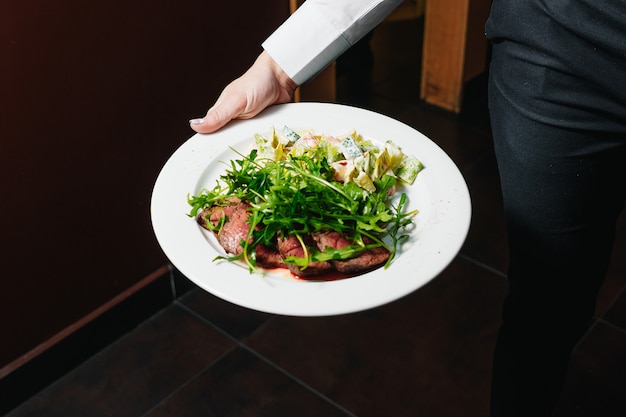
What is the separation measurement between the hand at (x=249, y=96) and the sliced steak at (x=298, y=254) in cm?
30

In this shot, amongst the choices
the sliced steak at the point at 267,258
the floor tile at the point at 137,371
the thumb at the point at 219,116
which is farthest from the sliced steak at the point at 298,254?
the floor tile at the point at 137,371

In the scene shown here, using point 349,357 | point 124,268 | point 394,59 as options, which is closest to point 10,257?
point 124,268

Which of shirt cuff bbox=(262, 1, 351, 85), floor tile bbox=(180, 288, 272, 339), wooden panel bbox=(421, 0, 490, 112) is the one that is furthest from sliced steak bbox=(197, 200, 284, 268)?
wooden panel bbox=(421, 0, 490, 112)

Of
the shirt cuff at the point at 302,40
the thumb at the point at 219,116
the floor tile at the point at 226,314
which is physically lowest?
the floor tile at the point at 226,314

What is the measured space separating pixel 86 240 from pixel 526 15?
1211 mm

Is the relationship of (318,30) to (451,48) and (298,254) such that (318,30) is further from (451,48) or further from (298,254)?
(451,48)

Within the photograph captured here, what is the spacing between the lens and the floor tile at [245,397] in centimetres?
178

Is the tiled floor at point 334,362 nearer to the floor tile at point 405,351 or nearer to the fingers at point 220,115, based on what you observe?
the floor tile at point 405,351

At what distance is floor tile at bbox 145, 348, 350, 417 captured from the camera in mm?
1782

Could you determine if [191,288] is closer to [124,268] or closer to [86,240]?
[124,268]

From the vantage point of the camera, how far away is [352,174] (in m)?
1.12

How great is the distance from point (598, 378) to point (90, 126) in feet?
4.70

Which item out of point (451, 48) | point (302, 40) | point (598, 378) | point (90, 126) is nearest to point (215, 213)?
point (302, 40)

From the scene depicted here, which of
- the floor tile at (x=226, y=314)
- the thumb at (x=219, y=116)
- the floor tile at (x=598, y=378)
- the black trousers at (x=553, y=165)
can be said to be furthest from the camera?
the floor tile at (x=226, y=314)
